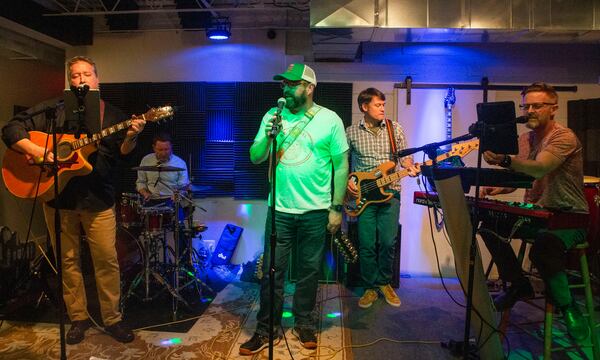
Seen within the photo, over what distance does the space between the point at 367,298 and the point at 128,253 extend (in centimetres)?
317

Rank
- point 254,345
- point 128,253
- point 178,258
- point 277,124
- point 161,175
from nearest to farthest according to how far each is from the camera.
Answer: point 277,124 → point 254,345 → point 178,258 → point 161,175 → point 128,253

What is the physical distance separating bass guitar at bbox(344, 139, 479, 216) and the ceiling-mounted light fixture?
2.39 meters

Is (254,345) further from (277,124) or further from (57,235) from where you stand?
(277,124)

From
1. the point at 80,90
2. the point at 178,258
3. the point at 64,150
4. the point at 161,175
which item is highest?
the point at 80,90

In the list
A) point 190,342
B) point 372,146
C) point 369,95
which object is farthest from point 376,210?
point 190,342

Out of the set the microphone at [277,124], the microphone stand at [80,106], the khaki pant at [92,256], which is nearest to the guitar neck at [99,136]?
the microphone stand at [80,106]

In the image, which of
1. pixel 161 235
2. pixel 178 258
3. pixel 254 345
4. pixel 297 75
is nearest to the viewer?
pixel 297 75

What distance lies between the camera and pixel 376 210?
163 inches

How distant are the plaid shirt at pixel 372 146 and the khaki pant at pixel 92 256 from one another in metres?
2.35

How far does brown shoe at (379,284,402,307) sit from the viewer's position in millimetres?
4059

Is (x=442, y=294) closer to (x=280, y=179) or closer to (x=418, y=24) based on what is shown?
(x=280, y=179)

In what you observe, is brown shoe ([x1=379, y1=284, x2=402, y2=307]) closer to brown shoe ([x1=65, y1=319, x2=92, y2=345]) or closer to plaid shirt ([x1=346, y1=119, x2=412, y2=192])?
plaid shirt ([x1=346, y1=119, x2=412, y2=192])

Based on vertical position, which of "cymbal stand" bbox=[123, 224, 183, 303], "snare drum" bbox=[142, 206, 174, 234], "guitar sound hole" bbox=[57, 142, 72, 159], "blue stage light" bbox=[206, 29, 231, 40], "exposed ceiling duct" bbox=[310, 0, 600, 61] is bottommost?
"cymbal stand" bbox=[123, 224, 183, 303]

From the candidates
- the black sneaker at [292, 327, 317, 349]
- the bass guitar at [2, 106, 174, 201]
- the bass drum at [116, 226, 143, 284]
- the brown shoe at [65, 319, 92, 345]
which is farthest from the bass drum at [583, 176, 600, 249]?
the bass drum at [116, 226, 143, 284]
